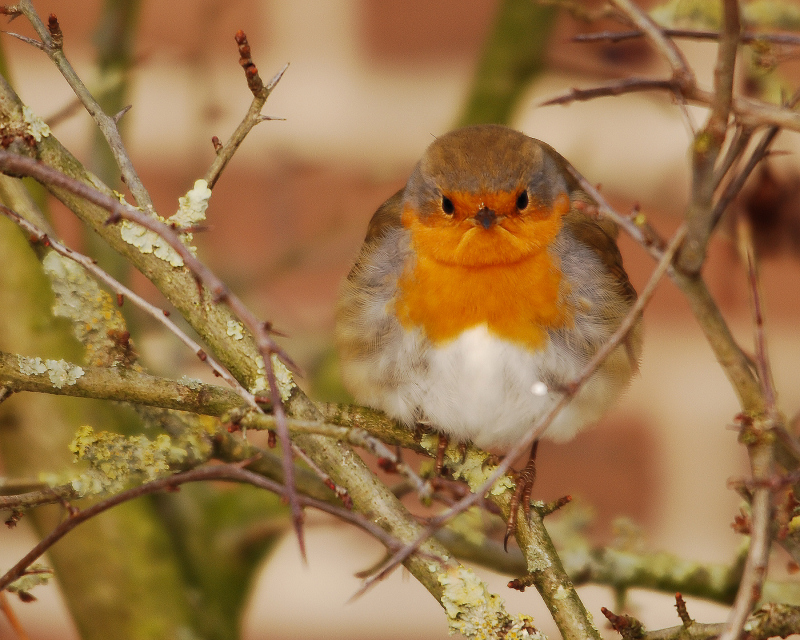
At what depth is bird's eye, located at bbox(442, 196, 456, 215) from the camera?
1.11m

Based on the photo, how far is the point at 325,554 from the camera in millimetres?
1704

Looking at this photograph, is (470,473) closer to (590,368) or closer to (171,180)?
(590,368)

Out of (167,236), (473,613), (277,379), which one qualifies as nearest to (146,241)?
(277,379)

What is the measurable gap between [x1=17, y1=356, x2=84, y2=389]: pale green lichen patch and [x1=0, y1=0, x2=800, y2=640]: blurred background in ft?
2.72

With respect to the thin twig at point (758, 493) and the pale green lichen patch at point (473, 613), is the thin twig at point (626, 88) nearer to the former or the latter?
the thin twig at point (758, 493)

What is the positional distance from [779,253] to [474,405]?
16.1 inches

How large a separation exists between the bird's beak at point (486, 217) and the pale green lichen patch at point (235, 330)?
1.43ft

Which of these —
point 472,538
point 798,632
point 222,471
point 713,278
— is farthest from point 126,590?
point 713,278

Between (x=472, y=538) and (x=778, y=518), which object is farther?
(x=472, y=538)

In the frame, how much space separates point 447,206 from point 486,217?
0.06 meters

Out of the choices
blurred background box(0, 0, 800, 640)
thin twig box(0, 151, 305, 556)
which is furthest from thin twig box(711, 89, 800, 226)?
blurred background box(0, 0, 800, 640)

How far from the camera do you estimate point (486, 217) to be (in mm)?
1077

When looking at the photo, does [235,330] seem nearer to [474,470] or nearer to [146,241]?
[146,241]

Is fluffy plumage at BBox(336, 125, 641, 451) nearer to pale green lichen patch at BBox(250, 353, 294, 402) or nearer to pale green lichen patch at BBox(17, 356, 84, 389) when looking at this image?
pale green lichen patch at BBox(250, 353, 294, 402)
